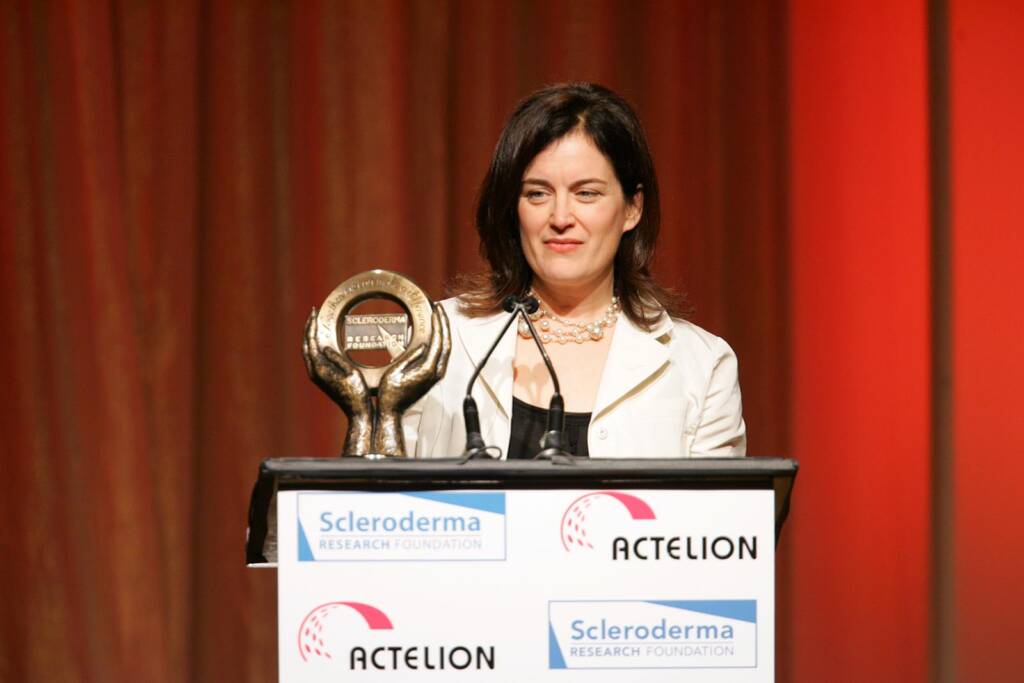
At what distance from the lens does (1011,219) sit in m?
3.16

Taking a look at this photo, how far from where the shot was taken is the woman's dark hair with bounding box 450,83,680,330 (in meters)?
1.92

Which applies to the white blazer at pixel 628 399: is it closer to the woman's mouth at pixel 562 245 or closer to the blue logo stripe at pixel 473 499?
the woman's mouth at pixel 562 245

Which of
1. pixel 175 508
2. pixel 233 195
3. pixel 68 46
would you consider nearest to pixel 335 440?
pixel 175 508

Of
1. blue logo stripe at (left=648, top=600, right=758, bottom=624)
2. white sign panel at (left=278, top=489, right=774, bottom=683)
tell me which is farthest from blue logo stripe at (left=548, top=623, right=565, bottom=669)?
blue logo stripe at (left=648, top=600, right=758, bottom=624)

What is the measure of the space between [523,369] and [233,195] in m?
1.38

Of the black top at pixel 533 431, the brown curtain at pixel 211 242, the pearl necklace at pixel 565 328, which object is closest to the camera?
the black top at pixel 533 431

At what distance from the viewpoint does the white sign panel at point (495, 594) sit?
1.25 meters

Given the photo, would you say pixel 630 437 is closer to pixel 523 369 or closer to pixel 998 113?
pixel 523 369

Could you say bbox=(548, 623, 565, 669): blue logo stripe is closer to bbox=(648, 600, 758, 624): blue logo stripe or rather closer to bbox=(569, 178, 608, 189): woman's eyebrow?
bbox=(648, 600, 758, 624): blue logo stripe

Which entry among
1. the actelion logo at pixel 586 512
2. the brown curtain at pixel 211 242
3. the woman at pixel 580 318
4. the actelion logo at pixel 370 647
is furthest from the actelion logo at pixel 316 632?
the brown curtain at pixel 211 242

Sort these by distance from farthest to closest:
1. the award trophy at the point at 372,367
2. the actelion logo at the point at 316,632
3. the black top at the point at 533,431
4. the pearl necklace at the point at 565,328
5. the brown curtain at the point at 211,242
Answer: the brown curtain at the point at 211,242 → the pearl necklace at the point at 565,328 → the black top at the point at 533,431 → the award trophy at the point at 372,367 → the actelion logo at the point at 316,632

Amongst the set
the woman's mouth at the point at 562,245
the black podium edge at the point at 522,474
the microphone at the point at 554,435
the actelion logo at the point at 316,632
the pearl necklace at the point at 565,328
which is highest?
the woman's mouth at the point at 562,245

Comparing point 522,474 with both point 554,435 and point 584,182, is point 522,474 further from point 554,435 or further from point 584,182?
point 584,182

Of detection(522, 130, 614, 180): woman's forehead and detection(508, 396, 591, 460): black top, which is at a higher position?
detection(522, 130, 614, 180): woman's forehead
